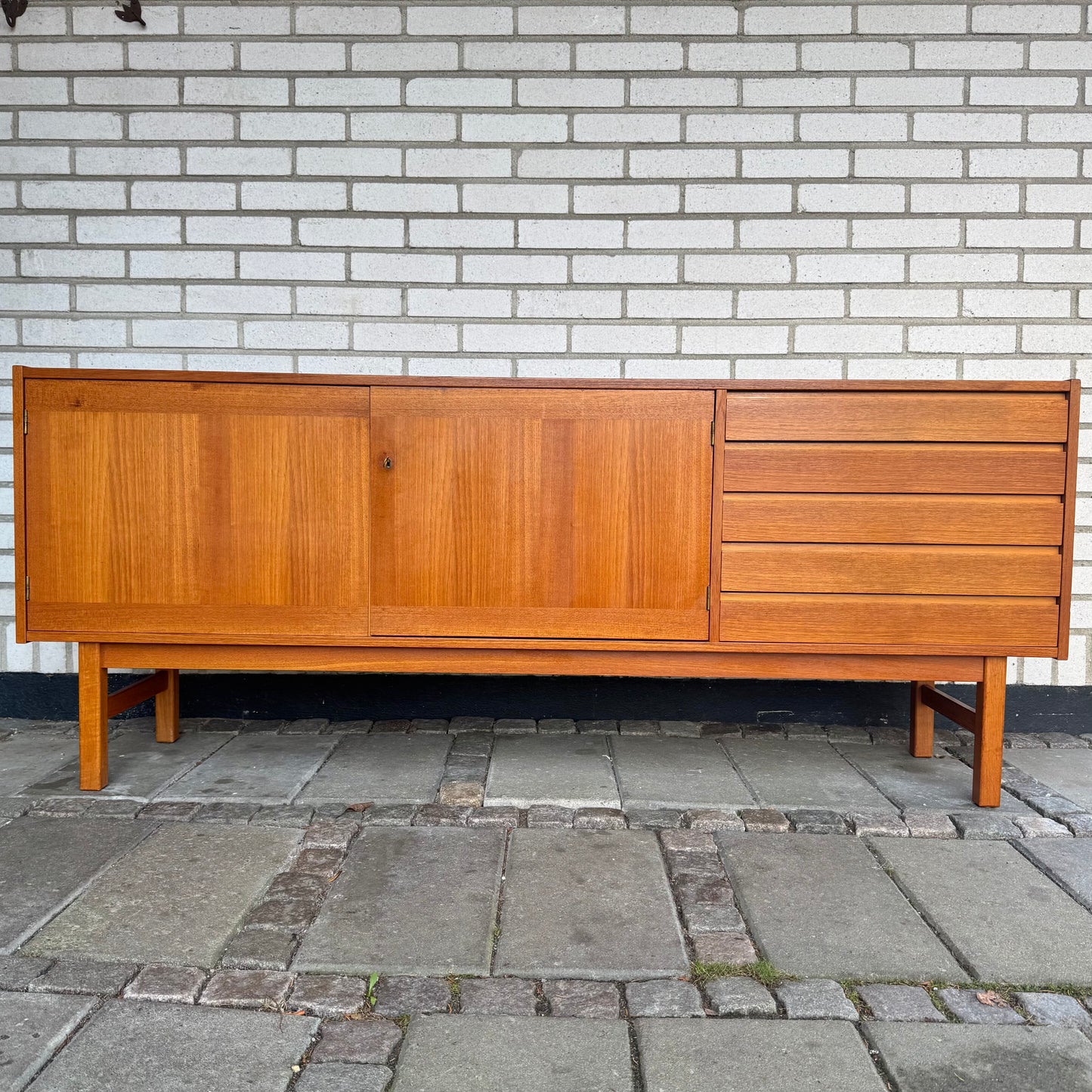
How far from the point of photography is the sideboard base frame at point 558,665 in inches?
107

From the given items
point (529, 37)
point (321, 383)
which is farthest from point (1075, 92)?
point (321, 383)

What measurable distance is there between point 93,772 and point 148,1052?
1.49m

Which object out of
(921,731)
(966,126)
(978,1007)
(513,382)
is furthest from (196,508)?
(966,126)

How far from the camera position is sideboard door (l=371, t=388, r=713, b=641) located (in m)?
2.66

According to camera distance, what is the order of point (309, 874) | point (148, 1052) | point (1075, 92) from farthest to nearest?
1. point (1075, 92)
2. point (309, 874)
3. point (148, 1052)

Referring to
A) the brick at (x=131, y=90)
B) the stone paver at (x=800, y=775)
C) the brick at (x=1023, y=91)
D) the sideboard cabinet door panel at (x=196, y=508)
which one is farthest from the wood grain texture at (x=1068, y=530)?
the brick at (x=131, y=90)

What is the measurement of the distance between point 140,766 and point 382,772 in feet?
2.73

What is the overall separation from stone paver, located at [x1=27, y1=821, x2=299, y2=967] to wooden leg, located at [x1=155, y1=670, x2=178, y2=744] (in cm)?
91

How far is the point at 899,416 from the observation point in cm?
263

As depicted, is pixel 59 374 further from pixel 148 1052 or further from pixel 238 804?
pixel 148 1052

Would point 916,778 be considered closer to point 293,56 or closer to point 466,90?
point 466,90

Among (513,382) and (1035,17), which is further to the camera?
(1035,17)

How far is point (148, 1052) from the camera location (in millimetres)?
1444

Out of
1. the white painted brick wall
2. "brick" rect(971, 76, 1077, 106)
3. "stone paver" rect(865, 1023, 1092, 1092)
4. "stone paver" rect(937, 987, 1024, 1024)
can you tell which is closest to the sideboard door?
the white painted brick wall
